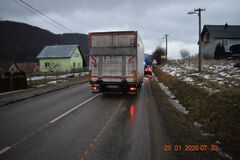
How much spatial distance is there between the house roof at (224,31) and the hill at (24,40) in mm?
43375

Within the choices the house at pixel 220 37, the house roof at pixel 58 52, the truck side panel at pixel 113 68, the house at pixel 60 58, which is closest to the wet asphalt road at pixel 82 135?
the truck side panel at pixel 113 68

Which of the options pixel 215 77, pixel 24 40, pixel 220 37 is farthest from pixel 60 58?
pixel 215 77

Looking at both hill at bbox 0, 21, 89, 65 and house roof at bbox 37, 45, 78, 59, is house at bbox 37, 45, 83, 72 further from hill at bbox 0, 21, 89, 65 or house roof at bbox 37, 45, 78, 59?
hill at bbox 0, 21, 89, 65

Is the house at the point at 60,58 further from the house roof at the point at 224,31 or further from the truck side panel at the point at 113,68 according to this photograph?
the truck side panel at the point at 113,68

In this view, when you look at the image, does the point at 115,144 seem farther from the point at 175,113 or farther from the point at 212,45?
the point at 212,45

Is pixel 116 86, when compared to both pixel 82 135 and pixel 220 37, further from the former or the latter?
pixel 220 37

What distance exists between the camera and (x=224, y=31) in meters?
55.4

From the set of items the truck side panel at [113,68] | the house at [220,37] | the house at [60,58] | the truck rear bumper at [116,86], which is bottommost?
the truck rear bumper at [116,86]

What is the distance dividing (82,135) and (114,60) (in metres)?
8.30

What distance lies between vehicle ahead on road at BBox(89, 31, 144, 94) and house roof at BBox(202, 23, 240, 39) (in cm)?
4456

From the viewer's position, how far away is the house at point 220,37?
174ft

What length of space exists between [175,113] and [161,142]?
3905 mm

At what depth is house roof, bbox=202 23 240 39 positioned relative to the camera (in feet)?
174

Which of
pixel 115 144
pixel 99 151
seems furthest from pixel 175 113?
pixel 99 151
